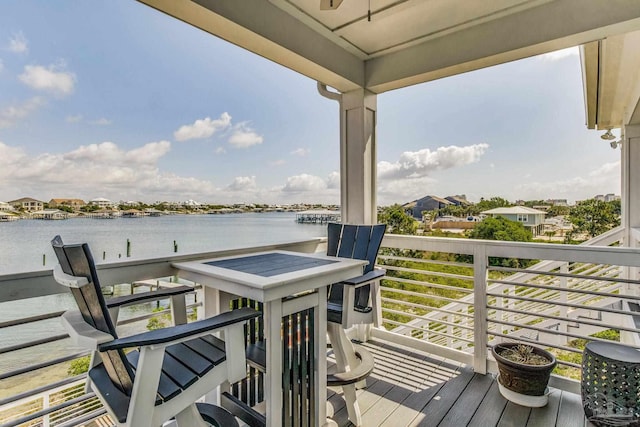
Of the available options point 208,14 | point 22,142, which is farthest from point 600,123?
point 22,142

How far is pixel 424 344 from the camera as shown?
2945mm

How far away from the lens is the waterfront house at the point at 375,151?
6.46 feet

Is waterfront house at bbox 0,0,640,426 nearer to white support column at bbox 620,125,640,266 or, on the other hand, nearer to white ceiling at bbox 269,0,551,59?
white ceiling at bbox 269,0,551,59

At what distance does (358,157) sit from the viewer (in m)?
3.15

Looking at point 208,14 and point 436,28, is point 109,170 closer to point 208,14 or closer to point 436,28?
point 208,14

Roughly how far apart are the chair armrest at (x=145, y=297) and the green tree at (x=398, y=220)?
223cm

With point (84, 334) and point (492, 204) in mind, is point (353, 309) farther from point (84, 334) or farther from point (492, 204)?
point (492, 204)

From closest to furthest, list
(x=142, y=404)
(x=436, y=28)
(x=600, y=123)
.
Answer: (x=142, y=404), (x=436, y=28), (x=600, y=123)

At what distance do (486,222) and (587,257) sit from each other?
7.72 ft

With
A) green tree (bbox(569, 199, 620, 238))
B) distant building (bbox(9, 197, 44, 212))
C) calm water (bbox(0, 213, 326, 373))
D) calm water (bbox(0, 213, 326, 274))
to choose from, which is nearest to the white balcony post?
green tree (bbox(569, 199, 620, 238))

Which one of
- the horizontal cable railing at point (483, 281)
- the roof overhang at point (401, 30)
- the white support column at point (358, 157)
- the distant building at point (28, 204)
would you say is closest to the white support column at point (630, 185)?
the horizontal cable railing at point (483, 281)

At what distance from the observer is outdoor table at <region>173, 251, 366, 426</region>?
4.89 feet

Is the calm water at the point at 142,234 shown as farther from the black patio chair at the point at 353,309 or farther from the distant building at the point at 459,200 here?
the distant building at the point at 459,200

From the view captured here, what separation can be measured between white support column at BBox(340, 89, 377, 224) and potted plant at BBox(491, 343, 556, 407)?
1583 millimetres
